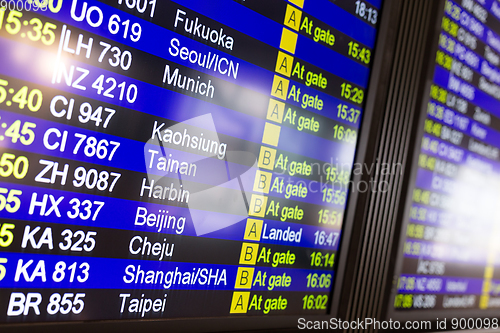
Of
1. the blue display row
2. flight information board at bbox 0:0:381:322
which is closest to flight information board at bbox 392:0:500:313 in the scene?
flight information board at bbox 0:0:381:322

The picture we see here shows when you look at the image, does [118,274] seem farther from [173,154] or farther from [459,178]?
[459,178]

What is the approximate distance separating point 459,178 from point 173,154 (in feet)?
5.60

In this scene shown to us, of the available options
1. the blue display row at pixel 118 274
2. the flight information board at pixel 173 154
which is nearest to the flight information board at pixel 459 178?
the flight information board at pixel 173 154

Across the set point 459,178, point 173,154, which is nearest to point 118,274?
point 173,154

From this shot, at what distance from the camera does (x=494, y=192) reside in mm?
2377

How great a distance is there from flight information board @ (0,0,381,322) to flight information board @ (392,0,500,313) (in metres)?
0.57

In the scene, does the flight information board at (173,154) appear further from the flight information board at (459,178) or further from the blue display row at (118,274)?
the flight information board at (459,178)

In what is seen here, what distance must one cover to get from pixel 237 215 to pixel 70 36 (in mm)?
747

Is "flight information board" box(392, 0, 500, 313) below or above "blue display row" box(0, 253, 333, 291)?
above

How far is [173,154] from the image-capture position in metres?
1.19

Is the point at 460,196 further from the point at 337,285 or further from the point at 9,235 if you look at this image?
the point at 9,235

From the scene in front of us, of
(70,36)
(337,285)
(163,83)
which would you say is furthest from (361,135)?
(70,36)

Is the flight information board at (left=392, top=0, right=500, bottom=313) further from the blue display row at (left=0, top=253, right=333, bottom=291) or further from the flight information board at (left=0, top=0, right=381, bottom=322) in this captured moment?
the blue display row at (left=0, top=253, right=333, bottom=291)

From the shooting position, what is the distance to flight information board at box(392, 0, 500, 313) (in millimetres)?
2012
